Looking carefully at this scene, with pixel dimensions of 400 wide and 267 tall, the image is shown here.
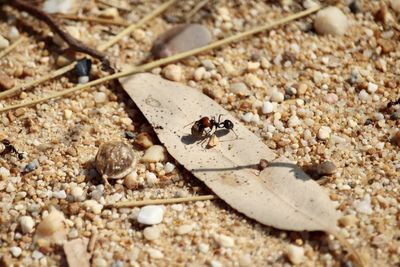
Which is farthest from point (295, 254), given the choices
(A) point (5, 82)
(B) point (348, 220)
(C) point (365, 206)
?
(A) point (5, 82)

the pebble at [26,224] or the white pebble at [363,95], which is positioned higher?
the white pebble at [363,95]

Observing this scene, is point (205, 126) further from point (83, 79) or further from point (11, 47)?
point (11, 47)

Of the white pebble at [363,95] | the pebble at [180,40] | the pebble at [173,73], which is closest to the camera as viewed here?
the white pebble at [363,95]

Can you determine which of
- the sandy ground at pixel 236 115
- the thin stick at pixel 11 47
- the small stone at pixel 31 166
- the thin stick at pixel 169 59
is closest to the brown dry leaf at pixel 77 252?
the sandy ground at pixel 236 115

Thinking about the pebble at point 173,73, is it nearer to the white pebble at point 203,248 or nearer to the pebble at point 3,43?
the pebble at point 3,43

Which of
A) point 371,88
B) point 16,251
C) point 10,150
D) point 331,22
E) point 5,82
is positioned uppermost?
point 331,22
